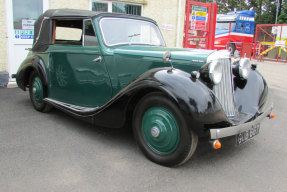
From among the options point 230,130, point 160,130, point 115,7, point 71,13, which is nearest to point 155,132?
point 160,130

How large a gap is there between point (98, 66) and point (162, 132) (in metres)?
1.38

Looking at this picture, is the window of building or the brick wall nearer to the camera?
the brick wall

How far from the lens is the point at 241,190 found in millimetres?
2418

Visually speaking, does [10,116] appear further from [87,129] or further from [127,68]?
[127,68]

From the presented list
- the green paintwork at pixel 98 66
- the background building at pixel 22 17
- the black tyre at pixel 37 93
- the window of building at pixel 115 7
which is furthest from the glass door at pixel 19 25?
the green paintwork at pixel 98 66

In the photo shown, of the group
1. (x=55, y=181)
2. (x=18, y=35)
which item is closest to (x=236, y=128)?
(x=55, y=181)

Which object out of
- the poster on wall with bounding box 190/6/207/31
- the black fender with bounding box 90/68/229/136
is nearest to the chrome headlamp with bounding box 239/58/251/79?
the black fender with bounding box 90/68/229/136

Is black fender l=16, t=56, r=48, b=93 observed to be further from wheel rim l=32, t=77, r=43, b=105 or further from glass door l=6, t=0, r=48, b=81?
glass door l=6, t=0, r=48, b=81

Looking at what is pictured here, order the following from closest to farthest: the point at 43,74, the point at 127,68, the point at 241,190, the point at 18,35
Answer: the point at 241,190 < the point at 127,68 < the point at 43,74 < the point at 18,35

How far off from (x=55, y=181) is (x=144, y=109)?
115cm

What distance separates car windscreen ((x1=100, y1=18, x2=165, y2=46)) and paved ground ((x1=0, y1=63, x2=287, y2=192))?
1313 mm

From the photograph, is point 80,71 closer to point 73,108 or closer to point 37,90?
point 73,108

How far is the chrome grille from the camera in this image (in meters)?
3.04

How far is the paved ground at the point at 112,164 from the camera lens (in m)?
2.47
